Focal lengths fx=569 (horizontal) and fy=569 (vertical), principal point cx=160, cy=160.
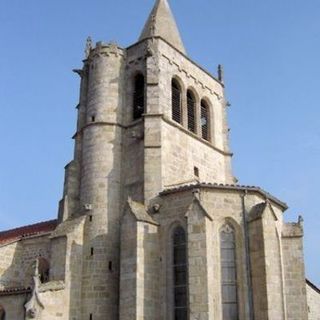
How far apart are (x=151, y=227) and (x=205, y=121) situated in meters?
9.36

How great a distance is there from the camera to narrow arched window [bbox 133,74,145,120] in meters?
27.0

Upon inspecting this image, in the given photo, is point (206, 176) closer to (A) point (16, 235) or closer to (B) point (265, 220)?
(B) point (265, 220)

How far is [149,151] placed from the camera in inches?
975

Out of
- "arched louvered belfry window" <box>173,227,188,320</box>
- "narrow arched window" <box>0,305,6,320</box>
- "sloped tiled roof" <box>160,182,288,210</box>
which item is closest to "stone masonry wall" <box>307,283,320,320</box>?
"sloped tiled roof" <box>160,182,288,210</box>

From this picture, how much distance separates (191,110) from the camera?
2912 cm

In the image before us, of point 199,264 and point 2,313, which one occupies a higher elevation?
point 199,264

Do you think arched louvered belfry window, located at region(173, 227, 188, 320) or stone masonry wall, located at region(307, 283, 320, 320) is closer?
arched louvered belfry window, located at region(173, 227, 188, 320)

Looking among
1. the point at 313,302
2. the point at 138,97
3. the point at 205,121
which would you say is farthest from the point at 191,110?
the point at 313,302

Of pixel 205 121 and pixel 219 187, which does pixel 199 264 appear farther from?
pixel 205 121

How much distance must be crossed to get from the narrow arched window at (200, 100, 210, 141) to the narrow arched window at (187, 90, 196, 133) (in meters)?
0.72

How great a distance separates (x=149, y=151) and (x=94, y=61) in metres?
6.12

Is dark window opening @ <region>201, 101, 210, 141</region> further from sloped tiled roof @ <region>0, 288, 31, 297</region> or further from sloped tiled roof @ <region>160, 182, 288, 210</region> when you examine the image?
sloped tiled roof @ <region>0, 288, 31, 297</region>

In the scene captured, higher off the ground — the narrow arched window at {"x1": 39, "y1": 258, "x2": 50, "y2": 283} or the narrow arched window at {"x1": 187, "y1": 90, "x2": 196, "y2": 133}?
the narrow arched window at {"x1": 187, "y1": 90, "x2": 196, "y2": 133}

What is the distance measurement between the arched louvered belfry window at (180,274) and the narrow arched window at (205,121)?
8.42m
